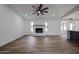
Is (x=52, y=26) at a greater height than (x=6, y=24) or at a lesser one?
lesser

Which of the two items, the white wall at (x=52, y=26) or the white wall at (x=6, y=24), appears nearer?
the white wall at (x=6, y=24)

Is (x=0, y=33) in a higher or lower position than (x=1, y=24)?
lower

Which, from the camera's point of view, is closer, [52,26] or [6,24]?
[6,24]

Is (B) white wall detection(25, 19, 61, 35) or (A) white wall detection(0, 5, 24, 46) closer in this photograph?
(A) white wall detection(0, 5, 24, 46)
